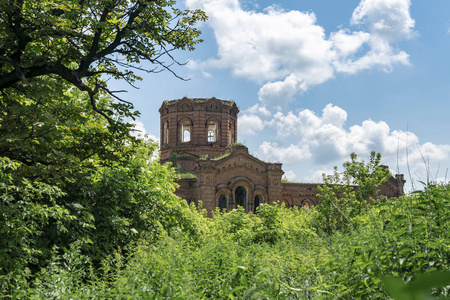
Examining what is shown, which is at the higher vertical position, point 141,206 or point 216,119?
point 216,119

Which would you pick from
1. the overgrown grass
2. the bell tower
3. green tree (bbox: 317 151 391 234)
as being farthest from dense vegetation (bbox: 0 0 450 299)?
the bell tower

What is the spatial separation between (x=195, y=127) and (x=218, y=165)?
25.2ft

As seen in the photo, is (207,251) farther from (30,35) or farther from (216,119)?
(216,119)

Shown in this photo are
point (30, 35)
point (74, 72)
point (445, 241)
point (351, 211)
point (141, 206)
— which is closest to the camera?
point (445, 241)

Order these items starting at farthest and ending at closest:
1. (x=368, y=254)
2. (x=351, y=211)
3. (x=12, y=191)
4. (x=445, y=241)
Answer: (x=351, y=211)
(x=12, y=191)
(x=368, y=254)
(x=445, y=241)

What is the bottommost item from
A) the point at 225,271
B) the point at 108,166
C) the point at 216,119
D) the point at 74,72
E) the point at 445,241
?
the point at 225,271

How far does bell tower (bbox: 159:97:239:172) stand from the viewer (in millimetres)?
32219

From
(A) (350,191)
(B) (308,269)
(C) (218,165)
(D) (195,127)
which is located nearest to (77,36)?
(B) (308,269)

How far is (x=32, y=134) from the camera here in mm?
5980

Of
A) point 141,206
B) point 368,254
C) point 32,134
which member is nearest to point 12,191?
point 32,134

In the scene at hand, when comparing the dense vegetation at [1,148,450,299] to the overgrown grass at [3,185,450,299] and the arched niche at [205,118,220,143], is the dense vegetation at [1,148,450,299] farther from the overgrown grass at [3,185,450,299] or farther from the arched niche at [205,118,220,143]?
the arched niche at [205,118,220,143]

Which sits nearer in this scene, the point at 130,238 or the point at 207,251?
the point at 207,251

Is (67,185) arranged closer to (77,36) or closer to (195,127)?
(77,36)

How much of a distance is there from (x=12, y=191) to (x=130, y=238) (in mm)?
2552
